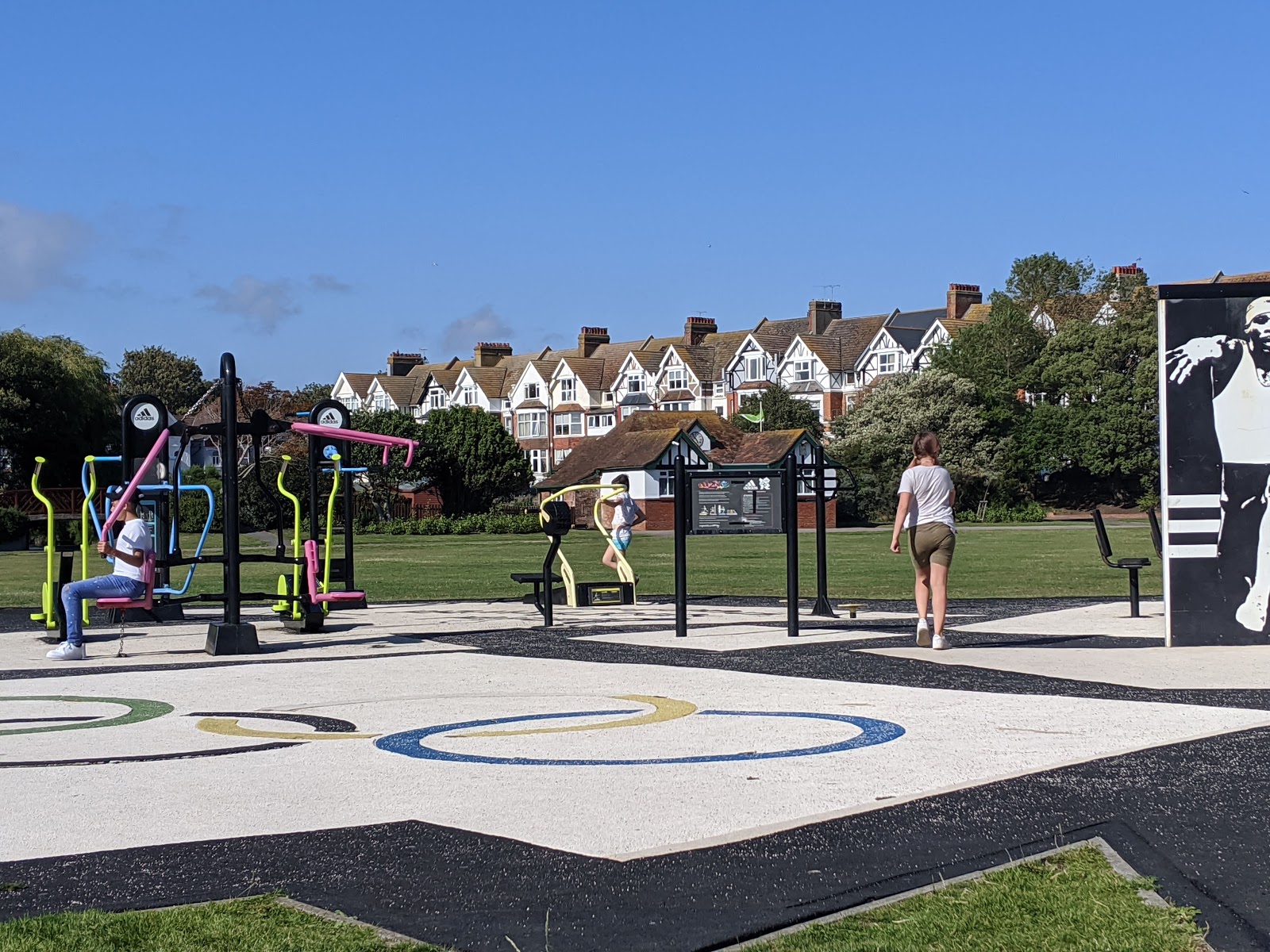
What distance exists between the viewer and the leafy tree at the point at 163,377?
133250 millimetres

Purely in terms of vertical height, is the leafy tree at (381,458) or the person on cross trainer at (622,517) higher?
the leafy tree at (381,458)

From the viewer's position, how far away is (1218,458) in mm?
14125

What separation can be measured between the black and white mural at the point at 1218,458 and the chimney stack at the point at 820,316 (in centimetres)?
11308

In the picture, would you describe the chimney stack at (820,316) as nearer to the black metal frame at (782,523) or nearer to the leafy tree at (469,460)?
the leafy tree at (469,460)

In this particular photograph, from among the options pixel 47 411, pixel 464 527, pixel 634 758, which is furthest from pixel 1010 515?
pixel 634 758

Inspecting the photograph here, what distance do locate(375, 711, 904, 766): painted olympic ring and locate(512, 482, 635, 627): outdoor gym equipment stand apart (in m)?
7.55

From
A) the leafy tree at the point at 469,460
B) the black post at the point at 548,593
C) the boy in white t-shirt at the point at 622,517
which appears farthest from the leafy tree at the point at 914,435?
the black post at the point at 548,593

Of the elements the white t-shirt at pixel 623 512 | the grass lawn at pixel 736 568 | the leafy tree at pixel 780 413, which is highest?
the leafy tree at pixel 780 413

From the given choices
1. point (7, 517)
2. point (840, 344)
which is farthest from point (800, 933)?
point (840, 344)

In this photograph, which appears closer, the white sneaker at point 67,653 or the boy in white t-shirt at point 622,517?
the white sneaker at point 67,653

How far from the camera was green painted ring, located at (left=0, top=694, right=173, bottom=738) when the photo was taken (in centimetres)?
990

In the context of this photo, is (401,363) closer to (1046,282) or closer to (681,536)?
(1046,282)

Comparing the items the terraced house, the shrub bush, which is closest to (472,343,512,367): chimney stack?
the terraced house

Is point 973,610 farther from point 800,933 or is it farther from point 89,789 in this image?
point 800,933
